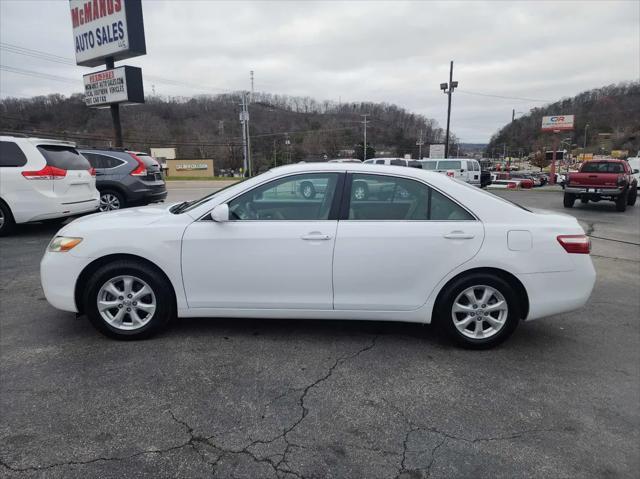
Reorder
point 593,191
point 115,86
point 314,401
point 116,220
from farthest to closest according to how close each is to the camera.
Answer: point 115,86 → point 593,191 → point 116,220 → point 314,401

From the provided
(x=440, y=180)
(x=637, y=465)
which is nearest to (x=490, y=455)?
(x=637, y=465)

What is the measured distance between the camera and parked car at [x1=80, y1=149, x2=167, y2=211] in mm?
8797

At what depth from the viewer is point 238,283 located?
10.7 ft

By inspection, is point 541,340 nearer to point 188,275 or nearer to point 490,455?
point 490,455

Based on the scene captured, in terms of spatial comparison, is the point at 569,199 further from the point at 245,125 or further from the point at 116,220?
the point at 245,125

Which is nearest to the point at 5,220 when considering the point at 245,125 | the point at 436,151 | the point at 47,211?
the point at 47,211

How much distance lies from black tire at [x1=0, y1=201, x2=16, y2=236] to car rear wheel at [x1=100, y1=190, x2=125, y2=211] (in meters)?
1.92

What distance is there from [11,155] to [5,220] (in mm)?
1158

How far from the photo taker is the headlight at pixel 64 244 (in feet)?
10.7

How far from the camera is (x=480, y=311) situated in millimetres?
3219

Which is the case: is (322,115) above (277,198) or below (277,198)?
above

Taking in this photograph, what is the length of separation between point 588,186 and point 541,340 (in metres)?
A: 11.8

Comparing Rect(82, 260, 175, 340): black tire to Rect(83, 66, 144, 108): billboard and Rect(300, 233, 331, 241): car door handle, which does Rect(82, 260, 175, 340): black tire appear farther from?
Rect(83, 66, 144, 108): billboard

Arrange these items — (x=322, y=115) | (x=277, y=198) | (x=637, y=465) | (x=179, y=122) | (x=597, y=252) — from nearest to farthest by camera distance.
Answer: (x=637, y=465), (x=277, y=198), (x=597, y=252), (x=179, y=122), (x=322, y=115)
